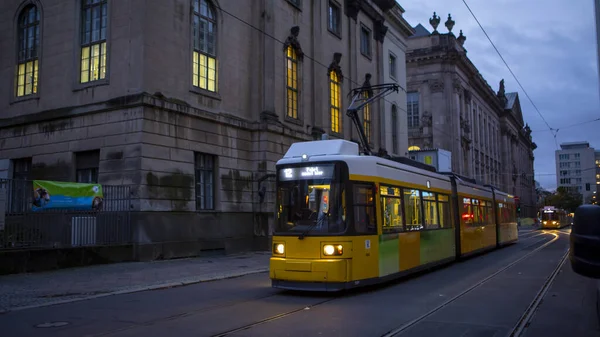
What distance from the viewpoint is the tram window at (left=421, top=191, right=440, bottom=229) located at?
15.3m

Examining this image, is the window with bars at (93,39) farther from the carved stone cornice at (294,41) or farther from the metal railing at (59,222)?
the carved stone cornice at (294,41)

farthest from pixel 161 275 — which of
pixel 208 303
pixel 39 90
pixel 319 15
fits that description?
pixel 319 15

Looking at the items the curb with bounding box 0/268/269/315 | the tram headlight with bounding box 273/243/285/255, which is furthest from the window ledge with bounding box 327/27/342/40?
the tram headlight with bounding box 273/243/285/255

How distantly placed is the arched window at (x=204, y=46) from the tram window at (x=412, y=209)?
1161 centimetres

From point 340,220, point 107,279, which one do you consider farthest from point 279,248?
point 107,279

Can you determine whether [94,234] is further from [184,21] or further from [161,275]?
[184,21]

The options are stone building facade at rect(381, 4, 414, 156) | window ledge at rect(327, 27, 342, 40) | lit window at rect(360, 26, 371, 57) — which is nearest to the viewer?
window ledge at rect(327, 27, 342, 40)

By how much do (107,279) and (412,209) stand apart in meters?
8.27

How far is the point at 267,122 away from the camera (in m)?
25.3

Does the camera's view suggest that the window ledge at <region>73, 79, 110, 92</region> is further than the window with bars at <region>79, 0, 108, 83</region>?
No

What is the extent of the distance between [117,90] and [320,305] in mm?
13496

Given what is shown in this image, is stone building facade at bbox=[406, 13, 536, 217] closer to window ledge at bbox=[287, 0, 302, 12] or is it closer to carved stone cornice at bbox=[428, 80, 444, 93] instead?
carved stone cornice at bbox=[428, 80, 444, 93]

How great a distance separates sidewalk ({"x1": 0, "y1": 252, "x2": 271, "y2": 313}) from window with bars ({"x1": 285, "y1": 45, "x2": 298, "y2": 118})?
10564 millimetres

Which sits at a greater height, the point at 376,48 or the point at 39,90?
the point at 376,48
